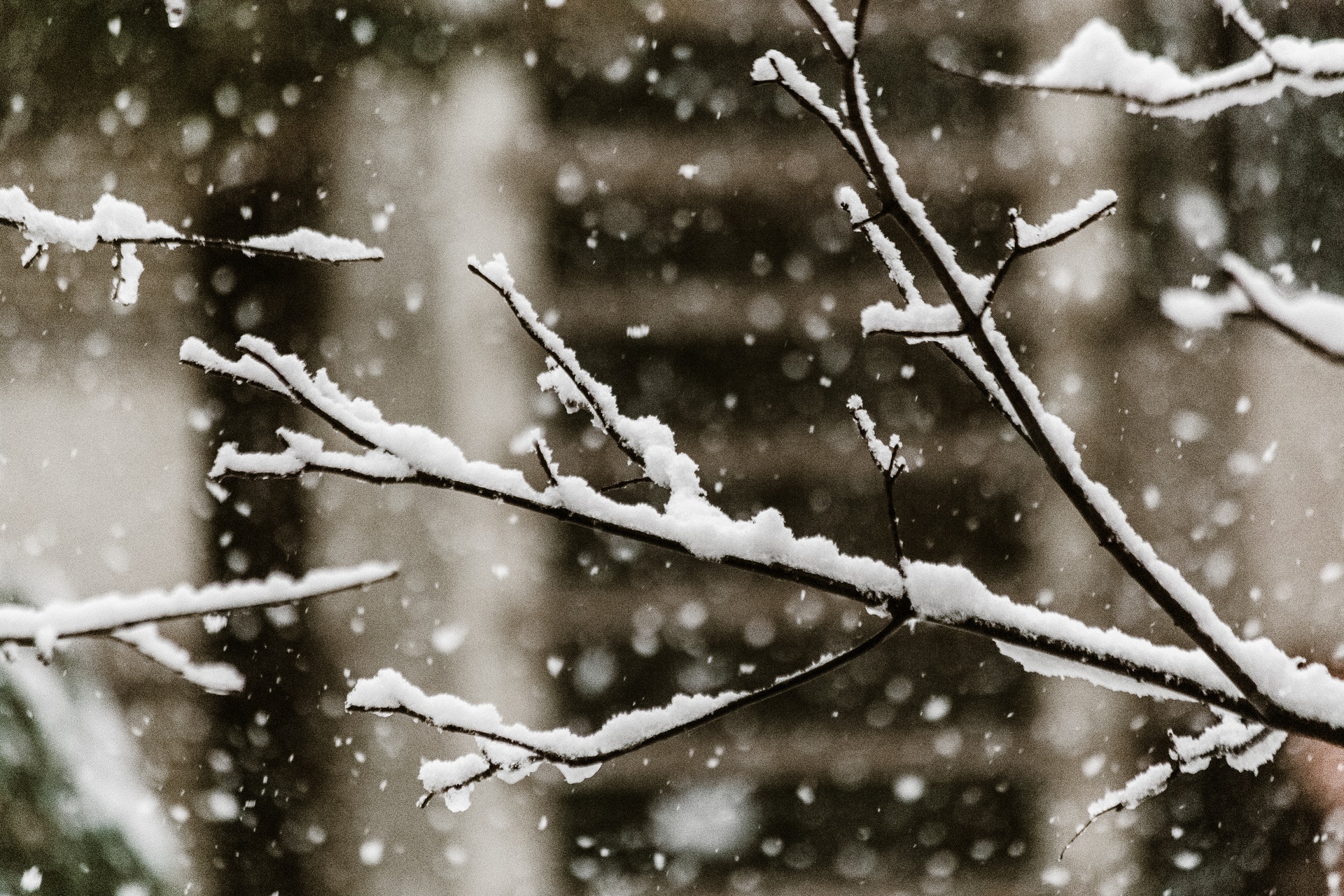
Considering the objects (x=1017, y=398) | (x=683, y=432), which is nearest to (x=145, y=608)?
(x=1017, y=398)

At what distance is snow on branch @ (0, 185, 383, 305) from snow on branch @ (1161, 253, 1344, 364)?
79cm

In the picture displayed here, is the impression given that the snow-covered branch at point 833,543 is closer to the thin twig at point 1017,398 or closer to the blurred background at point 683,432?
the thin twig at point 1017,398

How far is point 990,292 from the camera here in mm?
858

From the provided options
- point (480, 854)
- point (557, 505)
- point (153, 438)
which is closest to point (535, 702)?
point (480, 854)

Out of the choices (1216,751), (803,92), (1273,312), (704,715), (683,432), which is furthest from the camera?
(683,432)

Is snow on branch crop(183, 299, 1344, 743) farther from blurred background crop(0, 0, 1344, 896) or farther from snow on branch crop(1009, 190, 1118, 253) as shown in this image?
blurred background crop(0, 0, 1344, 896)

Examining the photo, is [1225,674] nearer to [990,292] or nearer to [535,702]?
[990,292]

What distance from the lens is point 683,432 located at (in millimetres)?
3990

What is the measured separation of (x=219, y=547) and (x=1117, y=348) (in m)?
4.03

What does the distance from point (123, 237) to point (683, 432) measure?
3001mm

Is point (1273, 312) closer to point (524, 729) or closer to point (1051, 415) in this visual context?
point (1051, 415)

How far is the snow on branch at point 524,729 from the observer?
3.20 feet

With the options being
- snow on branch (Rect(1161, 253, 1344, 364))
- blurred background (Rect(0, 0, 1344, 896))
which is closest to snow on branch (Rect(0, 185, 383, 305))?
snow on branch (Rect(1161, 253, 1344, 364))

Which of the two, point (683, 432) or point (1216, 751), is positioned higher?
point (683, 432)
